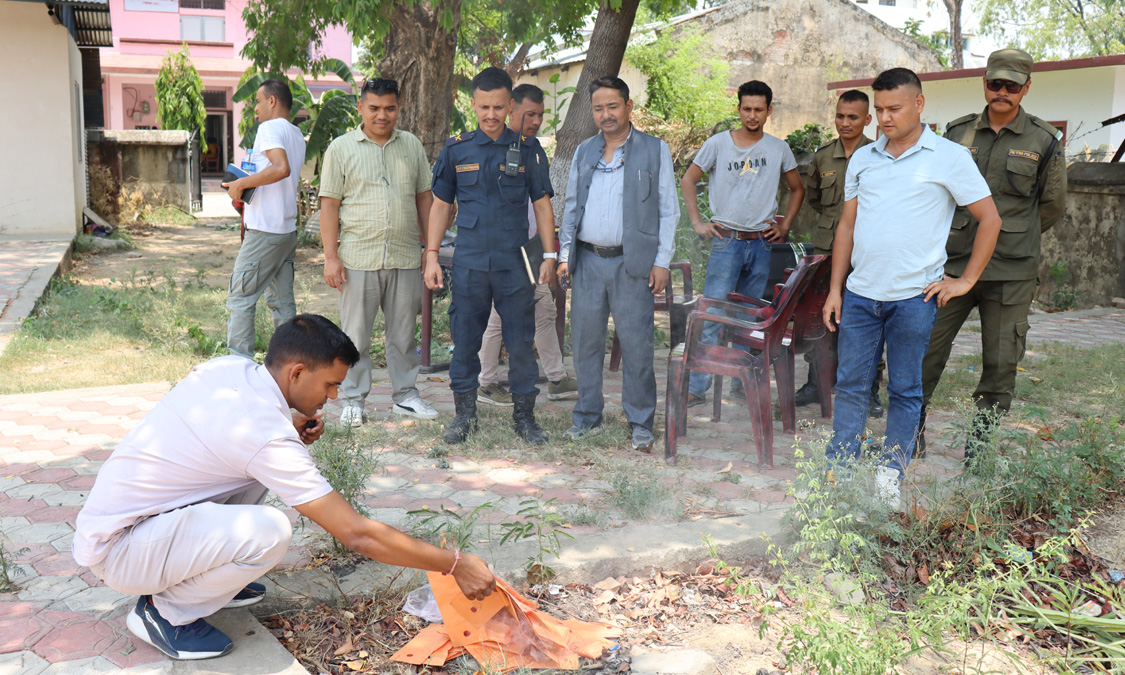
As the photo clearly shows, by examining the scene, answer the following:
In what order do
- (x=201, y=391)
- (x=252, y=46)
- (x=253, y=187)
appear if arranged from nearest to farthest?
(x=201, y=391) < (x=253, y=187) < (x=252, y=46)

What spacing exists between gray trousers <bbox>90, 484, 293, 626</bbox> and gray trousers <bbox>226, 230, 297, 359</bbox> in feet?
10.8

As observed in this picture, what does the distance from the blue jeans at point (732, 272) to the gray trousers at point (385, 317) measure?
1.85 metres

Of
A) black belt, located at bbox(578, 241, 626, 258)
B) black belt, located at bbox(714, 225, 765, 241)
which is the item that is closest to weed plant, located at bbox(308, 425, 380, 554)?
black belt, located at bbox(578, 241, 626, 258)

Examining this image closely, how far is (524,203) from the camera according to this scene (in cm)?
514

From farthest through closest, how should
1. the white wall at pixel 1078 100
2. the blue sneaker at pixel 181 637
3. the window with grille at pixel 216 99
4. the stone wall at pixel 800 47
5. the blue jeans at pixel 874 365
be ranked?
the window with grille at pixel 216 99, the stone wall at pixel 800 47, the white wall at pixel 1078 100, the blue jeans at pixel 874 365, the blue sneaker at pixel 181 637

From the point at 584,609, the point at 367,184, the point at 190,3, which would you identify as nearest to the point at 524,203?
the point at 367,184

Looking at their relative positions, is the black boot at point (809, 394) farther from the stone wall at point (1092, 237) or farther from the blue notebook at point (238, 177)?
the stone wall at point (1092, 237)

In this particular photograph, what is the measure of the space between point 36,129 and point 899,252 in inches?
493

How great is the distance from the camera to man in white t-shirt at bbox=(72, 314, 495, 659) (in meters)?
2.59

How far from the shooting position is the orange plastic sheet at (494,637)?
290cm

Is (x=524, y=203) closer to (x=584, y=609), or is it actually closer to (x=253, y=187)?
(x=253, y=187)

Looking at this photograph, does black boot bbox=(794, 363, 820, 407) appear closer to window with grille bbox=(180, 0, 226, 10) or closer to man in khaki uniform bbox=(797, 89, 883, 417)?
man in khaki uniform bbox=(797, 89, 883, 417)

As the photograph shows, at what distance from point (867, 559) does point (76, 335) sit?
6.59 meters

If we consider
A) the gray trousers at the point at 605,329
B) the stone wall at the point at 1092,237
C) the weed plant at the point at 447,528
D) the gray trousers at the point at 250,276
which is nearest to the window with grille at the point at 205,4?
the stone wall at the point at 1092,237
